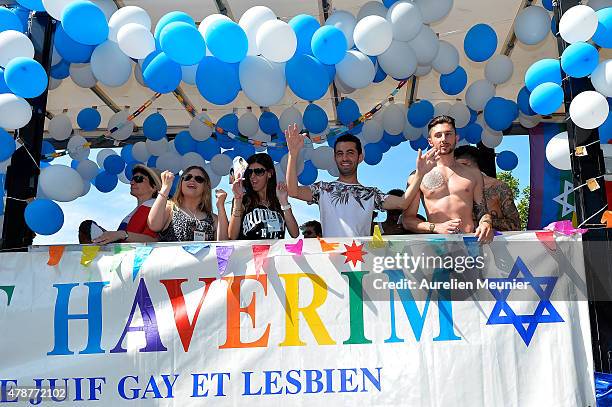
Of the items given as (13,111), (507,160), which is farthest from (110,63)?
(507,160)

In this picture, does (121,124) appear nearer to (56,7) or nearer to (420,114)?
(56,7)

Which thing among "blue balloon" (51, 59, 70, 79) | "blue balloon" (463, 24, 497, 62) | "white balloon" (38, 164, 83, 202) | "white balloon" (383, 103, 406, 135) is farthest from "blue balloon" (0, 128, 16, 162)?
"white balloon" (383, 103, 406, 135)

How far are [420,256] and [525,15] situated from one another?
8.04 feet

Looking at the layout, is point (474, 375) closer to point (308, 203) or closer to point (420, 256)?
point (420, 256)

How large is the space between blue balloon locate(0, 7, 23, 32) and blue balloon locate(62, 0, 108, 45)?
301 millimetres

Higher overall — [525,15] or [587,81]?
[525,15]

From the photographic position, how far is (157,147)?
7.13 m

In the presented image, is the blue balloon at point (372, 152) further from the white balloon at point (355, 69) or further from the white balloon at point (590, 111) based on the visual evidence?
the white balloon at point (590, 111)

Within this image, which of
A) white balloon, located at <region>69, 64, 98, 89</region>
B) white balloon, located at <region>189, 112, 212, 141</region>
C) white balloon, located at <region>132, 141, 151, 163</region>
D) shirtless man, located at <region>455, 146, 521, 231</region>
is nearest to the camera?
shirtless man, located at <region>455, 146, 521, 231</region>

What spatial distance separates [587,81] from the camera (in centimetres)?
387

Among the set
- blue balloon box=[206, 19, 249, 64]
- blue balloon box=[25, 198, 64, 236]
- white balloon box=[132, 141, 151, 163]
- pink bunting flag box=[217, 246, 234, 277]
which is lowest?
pink bunting flag box=[217, 246, 234, 277]

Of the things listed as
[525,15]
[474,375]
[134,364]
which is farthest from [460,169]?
[134,364]

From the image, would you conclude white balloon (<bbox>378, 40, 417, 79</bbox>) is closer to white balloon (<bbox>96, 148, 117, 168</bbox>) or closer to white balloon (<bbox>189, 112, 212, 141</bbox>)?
white balloon (<bbox>189, 112, 212, 141</bbox>)

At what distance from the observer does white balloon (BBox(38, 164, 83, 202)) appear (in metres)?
4.31
